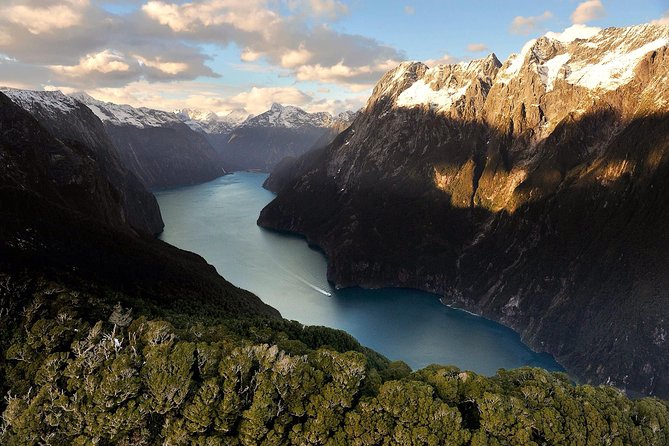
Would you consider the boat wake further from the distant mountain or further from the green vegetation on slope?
the green vegetation on slope

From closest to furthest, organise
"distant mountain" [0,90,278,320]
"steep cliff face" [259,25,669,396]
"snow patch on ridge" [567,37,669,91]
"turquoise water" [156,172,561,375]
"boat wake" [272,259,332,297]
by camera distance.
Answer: "distant mountain" [0,90,278,320]
"steep cliff face" [259,25,669,396]
"turquoise water" [156,172,561,375]
"boat wake" [272,259,332,297]
"snow patch on ridge" [567,37,669,91]

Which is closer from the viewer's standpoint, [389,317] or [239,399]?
[239,399]

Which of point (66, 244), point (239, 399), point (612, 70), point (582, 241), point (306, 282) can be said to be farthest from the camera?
point (612, 70)

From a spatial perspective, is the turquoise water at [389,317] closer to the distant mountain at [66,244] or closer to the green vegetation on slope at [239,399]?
the distant mountain at [66,244]

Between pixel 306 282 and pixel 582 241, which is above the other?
pixel 582 241

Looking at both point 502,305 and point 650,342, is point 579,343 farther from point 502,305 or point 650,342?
point 502,305

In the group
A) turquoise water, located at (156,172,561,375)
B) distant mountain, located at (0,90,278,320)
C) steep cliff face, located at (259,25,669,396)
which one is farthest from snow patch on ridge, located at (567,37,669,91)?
distant mountain, located at (0,90,278,320)

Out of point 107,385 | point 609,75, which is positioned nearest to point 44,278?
point 107,385

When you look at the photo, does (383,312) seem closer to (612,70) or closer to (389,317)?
(389,317)

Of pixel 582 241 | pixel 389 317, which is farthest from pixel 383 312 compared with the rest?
pixel 582 241
